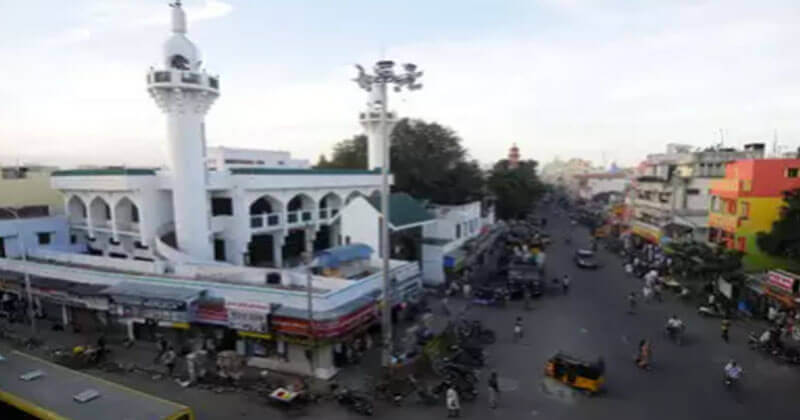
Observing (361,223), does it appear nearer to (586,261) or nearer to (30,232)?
(586,261)

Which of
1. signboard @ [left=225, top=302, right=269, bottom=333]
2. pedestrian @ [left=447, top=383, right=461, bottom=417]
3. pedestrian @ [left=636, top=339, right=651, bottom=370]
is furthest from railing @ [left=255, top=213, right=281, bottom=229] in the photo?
pedestrian @ [left=636, top=339, right=651, bottom=370]

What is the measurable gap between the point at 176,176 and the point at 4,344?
980 centimetres

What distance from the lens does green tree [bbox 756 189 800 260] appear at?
20.8m

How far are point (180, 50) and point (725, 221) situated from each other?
3168cm

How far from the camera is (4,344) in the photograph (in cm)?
1823

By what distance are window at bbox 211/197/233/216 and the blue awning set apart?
26.8 ft

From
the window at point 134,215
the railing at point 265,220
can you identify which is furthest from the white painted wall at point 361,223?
the window at point 134,215

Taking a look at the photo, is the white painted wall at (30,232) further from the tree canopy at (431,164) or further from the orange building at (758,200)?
the orange building at (758,200)

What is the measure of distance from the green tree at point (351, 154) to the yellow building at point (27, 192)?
1022 inches

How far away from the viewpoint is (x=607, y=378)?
1434 cm

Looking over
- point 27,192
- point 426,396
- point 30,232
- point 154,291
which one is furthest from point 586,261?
point 27,192

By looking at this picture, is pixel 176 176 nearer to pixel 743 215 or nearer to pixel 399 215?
pixel 399 215

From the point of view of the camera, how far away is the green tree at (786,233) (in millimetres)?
20828

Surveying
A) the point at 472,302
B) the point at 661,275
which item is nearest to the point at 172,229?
the point at 472,302
